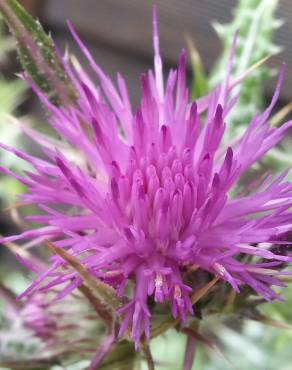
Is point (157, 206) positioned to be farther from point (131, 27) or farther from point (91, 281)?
point (131, 27)

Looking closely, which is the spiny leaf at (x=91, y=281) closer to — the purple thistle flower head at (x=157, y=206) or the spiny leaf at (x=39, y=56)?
the purple thistle flower head at (x=157, y=206)

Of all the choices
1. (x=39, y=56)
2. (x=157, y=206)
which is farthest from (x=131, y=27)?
(x=157, y=206)

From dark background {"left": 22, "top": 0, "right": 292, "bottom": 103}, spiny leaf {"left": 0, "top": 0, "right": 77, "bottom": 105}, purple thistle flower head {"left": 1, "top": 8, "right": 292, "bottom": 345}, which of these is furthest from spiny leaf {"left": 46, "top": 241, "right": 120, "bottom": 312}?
dark background {"left": 22, "top": 0, "right": 292, "bottom": 103}

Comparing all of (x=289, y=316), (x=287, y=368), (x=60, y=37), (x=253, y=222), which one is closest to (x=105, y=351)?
(x=253, y=222)

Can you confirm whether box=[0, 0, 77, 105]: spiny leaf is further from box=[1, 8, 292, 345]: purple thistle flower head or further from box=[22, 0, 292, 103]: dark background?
box=[22, 0, 292, 103]: dark background

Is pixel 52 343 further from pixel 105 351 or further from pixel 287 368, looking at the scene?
pixel 287 368

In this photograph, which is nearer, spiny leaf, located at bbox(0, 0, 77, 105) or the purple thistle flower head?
the purple thistle flower head
